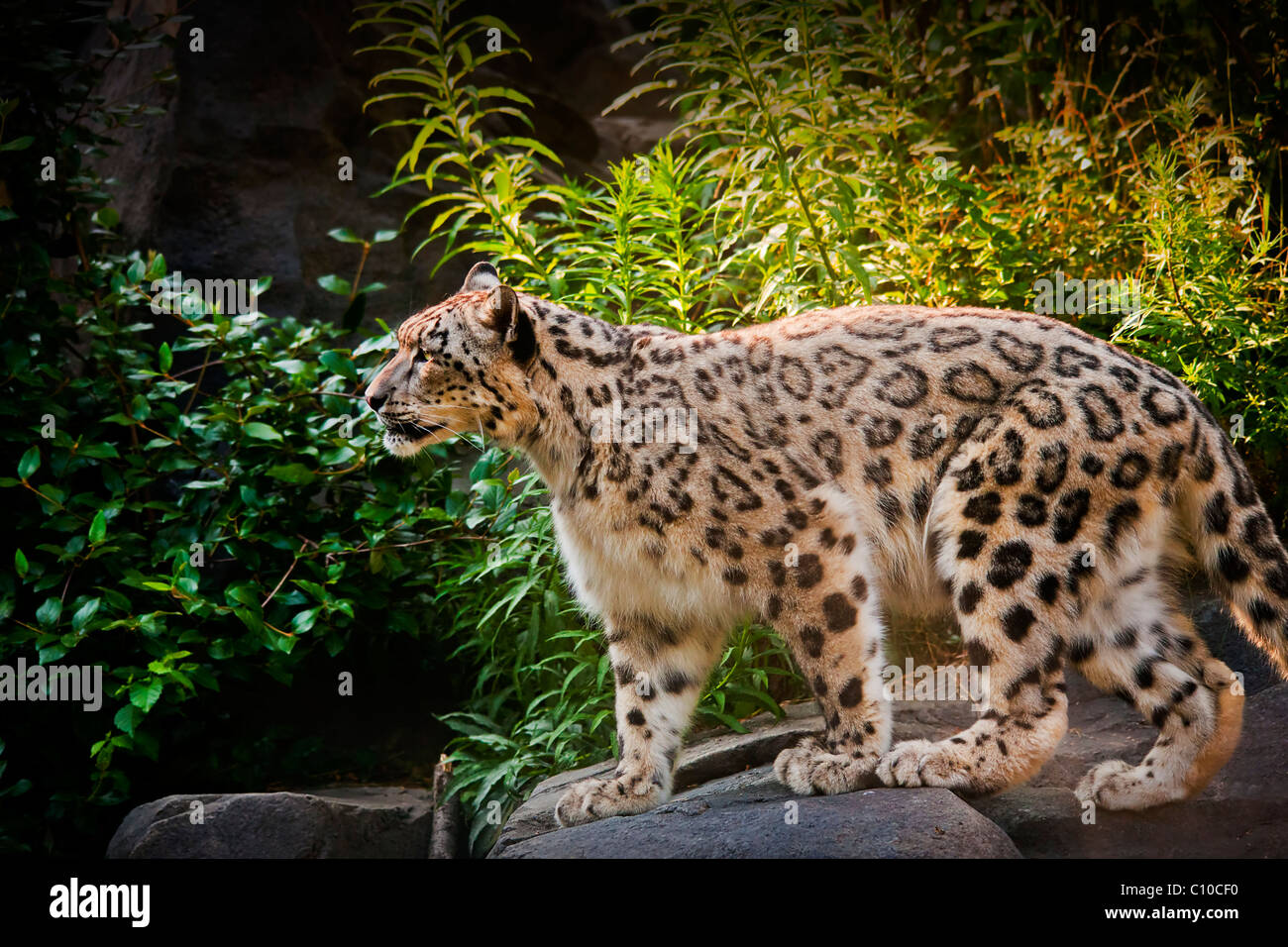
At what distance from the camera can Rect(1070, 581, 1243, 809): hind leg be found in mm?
4652

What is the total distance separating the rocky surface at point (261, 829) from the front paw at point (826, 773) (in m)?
2.24

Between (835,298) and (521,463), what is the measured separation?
6.73ft

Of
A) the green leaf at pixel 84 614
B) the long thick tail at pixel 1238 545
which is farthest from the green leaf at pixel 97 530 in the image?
the long thick tail at pixel 1238 545

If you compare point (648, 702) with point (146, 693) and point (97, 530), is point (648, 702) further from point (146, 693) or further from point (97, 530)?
point (97, 530)

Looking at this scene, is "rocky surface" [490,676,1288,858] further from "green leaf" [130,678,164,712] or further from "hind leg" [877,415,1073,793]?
"green leaf" [130,678,164,712]

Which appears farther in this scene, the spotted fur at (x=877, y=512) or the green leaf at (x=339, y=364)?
the green leaf at (x=339, y=364)

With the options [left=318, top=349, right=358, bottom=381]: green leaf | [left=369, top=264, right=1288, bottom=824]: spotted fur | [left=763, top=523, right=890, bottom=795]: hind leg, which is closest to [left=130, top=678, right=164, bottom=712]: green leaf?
[left=369, top=264, right=1288, bottom=824]: spotted fur

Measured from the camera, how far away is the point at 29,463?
6.10m

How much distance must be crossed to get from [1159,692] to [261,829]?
410cm

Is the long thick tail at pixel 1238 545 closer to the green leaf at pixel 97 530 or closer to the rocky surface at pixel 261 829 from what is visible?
the rocky surface at pixel 261 829

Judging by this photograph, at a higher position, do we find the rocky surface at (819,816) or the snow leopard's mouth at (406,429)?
the snow leopard's mouth at (406,429)

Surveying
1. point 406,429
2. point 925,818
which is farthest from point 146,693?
point 925,818

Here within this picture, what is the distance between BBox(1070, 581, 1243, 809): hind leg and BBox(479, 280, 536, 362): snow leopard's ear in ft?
8.78

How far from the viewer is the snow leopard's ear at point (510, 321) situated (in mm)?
4934
